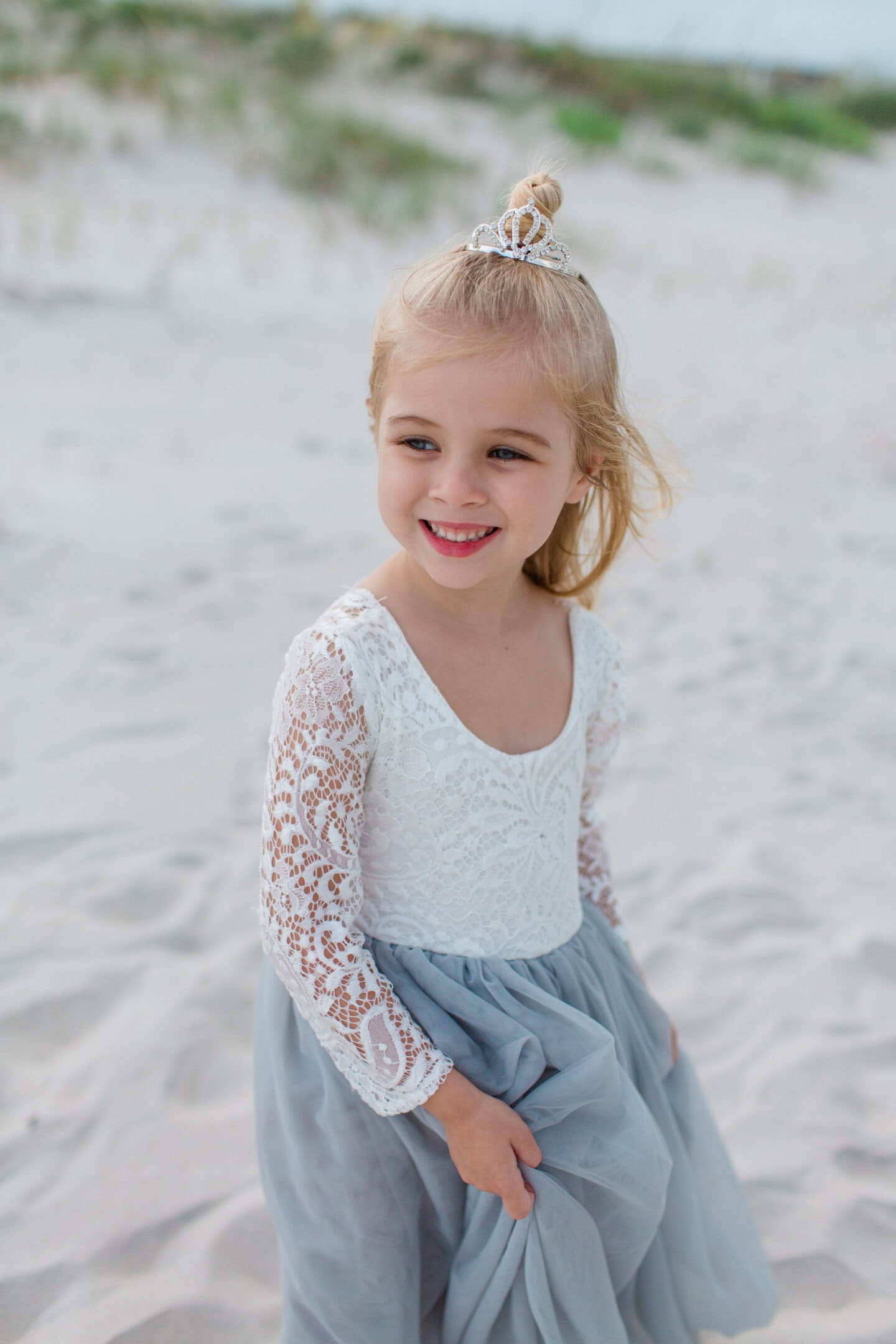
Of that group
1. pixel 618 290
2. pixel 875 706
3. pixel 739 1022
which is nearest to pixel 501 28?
pixel 618 290

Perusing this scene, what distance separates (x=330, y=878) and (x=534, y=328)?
26.3 inches

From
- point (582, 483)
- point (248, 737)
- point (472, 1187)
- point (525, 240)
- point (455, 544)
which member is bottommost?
point (472, 1187)

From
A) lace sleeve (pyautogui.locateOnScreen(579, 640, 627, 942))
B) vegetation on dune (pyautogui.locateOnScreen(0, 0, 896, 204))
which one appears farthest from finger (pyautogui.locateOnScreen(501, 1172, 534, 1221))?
vegetation on dune (pyautogui.locateOnScreen(0, 0, 896, 204))

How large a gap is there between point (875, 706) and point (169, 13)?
1167 centimetres

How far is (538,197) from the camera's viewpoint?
1.23 metres

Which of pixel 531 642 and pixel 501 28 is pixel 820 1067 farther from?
pixel 501 28

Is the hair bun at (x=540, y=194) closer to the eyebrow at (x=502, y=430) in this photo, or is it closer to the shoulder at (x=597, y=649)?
the eyebrow at (x=502, y=430)

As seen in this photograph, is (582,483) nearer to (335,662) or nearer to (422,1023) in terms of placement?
(335,662)

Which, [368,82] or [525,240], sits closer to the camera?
[525,240]

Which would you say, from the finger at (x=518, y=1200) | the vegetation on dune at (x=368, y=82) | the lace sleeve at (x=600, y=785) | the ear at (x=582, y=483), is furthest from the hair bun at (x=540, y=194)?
the vegetation on dune at (x=368, y=82)

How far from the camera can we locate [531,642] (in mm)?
1412

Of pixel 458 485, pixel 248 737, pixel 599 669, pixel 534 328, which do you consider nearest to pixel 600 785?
pixel 599 669

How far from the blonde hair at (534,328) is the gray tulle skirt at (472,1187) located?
681 mm

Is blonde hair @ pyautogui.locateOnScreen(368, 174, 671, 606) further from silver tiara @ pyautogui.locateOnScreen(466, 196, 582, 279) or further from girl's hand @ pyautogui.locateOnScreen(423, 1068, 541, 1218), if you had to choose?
girl's hand @ pyautogui.locateOnScreen(423, 1068, 541, 1218)
